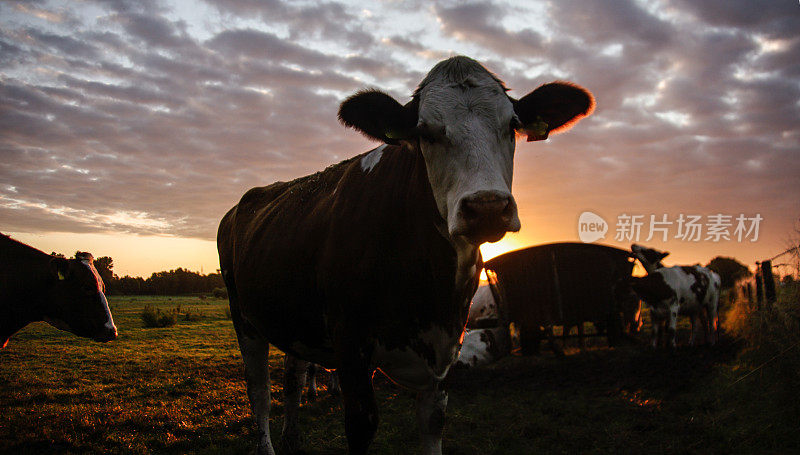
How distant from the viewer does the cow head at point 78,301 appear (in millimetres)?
7867

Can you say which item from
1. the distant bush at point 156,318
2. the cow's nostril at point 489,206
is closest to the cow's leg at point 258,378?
the cow's nostril at point 489,206

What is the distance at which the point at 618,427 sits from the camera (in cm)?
633

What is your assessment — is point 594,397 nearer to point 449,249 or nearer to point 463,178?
point 449,249

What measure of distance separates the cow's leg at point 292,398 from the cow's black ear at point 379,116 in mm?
3045

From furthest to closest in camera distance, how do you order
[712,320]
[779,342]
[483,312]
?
[483,312]
[712,320]
[779,342]

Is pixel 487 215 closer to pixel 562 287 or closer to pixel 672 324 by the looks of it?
pixel 562 287

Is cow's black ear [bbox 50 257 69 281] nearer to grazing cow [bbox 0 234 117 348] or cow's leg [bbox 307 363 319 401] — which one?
grazing cow [bbox 0 234 117 348]

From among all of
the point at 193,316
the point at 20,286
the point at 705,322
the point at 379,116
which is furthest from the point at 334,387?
the point at 193,316

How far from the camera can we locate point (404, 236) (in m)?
3.00

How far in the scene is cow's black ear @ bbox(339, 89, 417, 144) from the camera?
9.52ft

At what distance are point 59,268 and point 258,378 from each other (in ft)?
17.1

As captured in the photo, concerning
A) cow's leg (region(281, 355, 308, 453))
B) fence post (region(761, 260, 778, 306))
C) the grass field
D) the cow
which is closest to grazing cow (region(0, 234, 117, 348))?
the grass field

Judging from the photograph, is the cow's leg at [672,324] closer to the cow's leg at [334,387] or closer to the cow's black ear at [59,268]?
the cow's leg at [334,387]

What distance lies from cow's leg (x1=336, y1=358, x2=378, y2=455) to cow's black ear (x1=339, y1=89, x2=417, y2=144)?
1.41 meters
